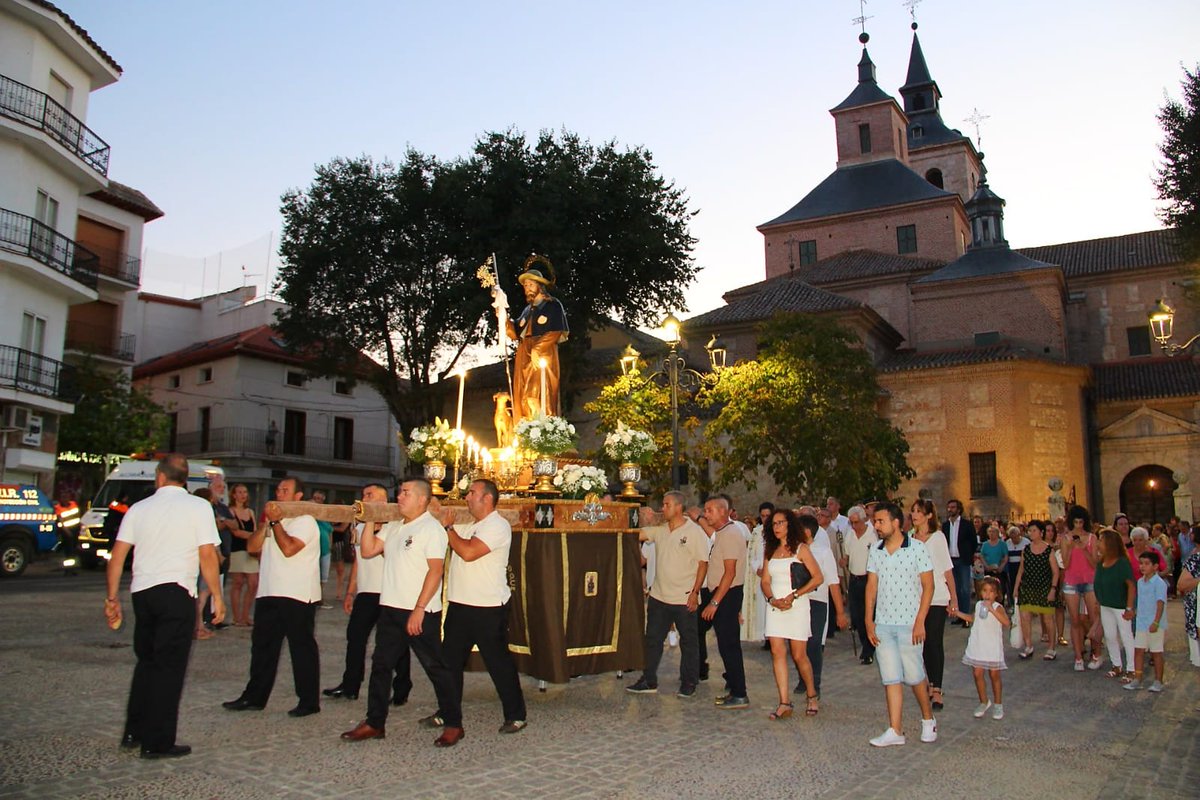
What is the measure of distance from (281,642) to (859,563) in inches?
279

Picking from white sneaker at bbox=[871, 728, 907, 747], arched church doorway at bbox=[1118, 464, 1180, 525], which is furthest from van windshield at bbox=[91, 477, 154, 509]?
arched church doorway at bbox=[1118, 464, 1180, 525]

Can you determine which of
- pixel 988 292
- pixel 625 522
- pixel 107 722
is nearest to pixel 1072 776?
pixel 625 522

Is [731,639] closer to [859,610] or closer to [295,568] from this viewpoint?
[295,568]

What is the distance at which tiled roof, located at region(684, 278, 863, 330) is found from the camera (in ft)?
115

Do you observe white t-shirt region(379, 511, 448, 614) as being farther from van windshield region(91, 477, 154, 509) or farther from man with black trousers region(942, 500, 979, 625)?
van windshield region(91, 477, 154, 509)

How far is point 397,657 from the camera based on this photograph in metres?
6.71

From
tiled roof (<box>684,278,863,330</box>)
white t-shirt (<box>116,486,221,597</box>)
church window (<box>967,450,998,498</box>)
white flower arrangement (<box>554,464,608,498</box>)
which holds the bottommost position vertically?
white t-shirt (<box>116,486,221,597</box>)

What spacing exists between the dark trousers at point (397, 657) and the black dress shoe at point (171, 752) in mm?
1180

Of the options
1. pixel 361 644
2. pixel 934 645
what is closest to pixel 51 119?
pixel 361 644

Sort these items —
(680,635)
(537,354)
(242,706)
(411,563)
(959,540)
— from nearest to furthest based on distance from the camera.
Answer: (411,563) < (242,706) < (680,635) < (537,354) < (959,540)

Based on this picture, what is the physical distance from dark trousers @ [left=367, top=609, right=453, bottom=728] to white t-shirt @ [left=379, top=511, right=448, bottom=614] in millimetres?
85

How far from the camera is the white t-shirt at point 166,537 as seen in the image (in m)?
5.89

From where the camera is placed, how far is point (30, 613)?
1337 cm

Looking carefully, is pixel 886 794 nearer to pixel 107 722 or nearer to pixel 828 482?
pixel 107 722
